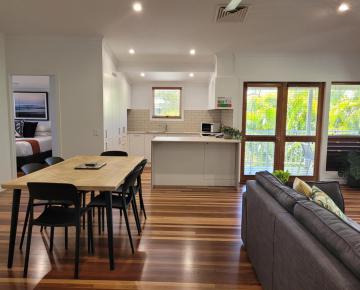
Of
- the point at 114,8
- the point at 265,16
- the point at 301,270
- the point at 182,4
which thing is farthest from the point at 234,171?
the point at 301,270

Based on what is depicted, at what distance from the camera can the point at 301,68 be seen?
17.6 feet

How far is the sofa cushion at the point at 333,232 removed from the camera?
1098 millimetres

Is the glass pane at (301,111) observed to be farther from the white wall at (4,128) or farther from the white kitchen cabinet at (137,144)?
the white wall at (4,128)

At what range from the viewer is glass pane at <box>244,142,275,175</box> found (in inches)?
222

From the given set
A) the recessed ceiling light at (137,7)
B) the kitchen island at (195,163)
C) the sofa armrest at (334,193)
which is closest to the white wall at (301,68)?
the kitchen island at (195,163)

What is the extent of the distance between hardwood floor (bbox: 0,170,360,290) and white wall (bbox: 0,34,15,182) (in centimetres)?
122

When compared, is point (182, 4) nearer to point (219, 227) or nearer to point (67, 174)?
point (67, 174)

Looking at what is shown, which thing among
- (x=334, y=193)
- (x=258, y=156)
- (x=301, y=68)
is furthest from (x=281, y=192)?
(x=301, y=68)

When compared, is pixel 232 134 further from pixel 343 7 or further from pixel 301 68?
pixel 343 7

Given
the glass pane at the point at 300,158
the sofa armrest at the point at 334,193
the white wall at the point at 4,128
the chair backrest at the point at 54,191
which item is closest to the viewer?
the chair backrest at the point at 54,191

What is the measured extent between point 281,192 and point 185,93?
6.17 m

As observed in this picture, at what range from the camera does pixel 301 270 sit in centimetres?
131

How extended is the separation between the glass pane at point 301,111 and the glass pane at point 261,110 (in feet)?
1.04

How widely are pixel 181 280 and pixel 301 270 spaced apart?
1.17 m
